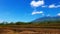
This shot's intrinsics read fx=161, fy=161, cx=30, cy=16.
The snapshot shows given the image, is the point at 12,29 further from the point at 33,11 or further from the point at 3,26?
the point at 33,11

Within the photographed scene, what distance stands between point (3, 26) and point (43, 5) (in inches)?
36.5

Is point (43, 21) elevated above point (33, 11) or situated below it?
below

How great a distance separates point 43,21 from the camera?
123 inches

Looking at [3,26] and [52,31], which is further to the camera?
[3,26]

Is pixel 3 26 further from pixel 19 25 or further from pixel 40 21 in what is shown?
pixel 40 21

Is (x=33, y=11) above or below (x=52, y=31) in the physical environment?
above

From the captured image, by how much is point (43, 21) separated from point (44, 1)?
0.39 metres

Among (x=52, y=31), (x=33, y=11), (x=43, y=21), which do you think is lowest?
(x=52, y=31)

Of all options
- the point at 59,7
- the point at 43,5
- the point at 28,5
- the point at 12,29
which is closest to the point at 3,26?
the point at 12,29

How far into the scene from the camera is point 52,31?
10.2ft

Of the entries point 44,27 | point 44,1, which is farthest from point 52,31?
point 44,1

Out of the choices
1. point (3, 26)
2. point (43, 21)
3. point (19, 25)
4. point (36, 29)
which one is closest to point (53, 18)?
point (43, 21)

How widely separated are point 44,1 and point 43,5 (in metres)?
0.08

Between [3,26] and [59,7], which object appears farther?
[3,26]
